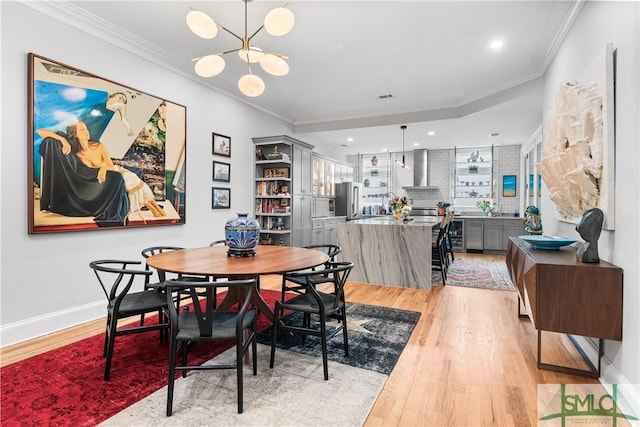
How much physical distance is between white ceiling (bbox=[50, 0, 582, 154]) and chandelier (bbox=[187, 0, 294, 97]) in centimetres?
61

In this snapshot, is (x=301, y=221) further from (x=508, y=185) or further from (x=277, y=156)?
(x=508, y=185)

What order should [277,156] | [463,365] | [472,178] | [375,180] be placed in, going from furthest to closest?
[375,180]
[472,178]
[277,156]
[463,365]

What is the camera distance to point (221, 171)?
15.6ft

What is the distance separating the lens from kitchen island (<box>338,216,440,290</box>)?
4387mm

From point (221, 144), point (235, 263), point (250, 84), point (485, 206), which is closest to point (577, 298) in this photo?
point (235, 263)

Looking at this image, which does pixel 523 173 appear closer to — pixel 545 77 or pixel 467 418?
pixel 545 77

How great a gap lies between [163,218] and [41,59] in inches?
72.6

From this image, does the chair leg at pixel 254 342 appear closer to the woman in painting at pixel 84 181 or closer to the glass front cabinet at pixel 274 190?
the woman in painting at pixel 84 181

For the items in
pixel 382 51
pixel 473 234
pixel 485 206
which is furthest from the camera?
pixel 485 206

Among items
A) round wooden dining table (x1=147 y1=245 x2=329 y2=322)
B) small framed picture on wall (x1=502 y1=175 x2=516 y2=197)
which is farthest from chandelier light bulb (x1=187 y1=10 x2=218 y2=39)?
small framed picture on wall (x1=502 y1=175 x2=516 y2=197)

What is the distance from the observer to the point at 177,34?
11.1 feet

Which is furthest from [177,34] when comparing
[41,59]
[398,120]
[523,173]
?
[523,173]

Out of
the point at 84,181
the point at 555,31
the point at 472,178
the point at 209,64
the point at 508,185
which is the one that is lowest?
the point at 84,181

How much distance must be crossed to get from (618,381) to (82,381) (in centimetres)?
331
